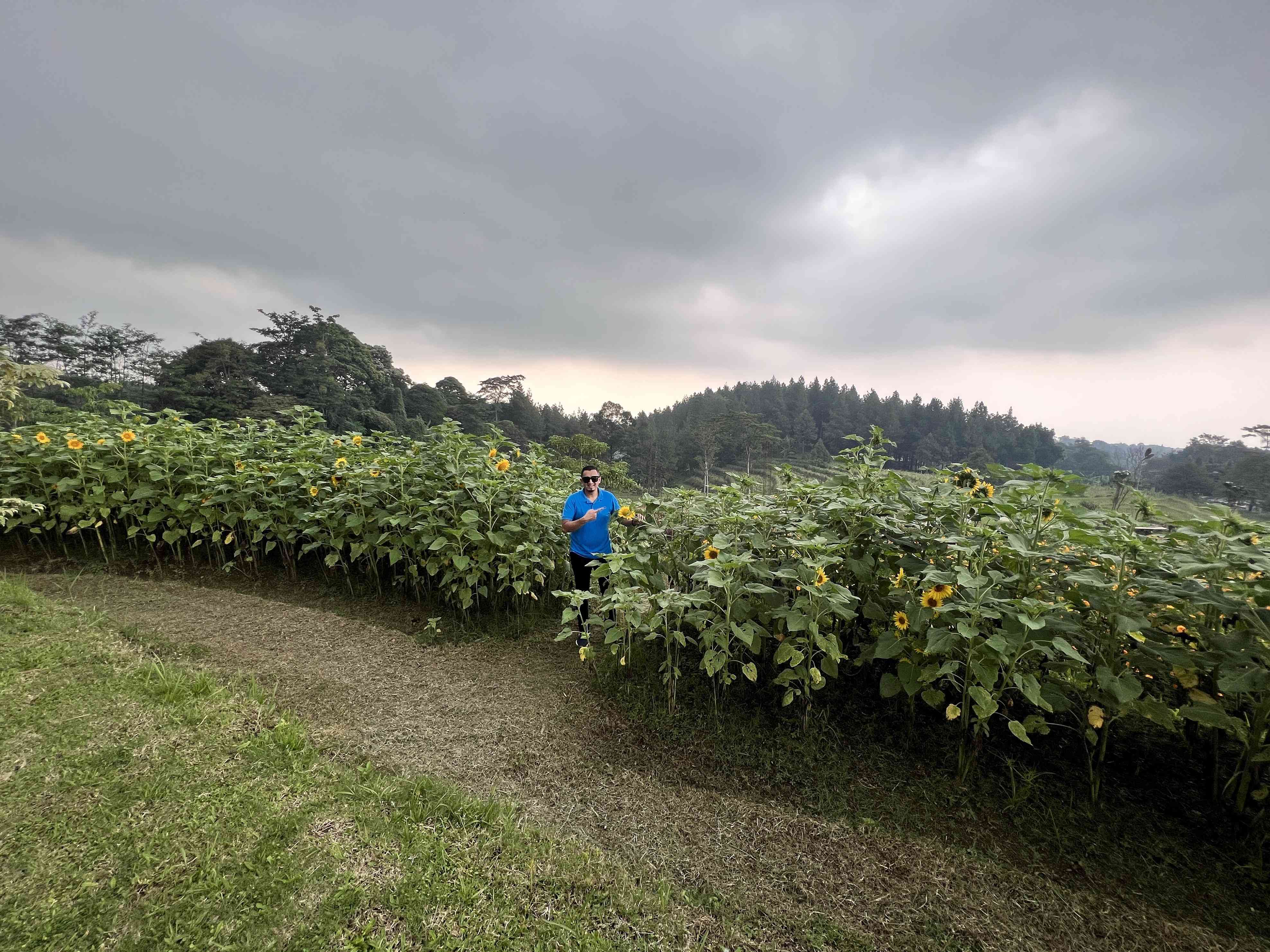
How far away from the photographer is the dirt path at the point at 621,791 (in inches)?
65.2

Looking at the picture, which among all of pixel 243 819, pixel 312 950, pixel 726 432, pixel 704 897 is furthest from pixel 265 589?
pixel 726 432

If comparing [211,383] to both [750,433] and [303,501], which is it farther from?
[750,433]

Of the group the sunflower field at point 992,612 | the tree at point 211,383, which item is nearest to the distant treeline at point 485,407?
the tree at point 211,383

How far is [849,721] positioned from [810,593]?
2.75 feet

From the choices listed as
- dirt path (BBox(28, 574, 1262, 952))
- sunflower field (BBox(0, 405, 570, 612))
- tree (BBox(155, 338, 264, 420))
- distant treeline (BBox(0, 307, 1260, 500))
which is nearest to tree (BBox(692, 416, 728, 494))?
distant treeline (BBox(0, 307, 1260, 500))

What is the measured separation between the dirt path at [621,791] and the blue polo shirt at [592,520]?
773 millimetres

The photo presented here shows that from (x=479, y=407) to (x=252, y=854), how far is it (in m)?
52.9

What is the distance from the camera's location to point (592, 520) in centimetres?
375

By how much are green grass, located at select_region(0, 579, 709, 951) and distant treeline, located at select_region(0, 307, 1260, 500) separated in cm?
821

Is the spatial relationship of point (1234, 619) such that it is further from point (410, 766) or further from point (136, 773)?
point (136, 773)

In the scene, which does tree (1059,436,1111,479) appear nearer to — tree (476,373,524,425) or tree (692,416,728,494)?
tree (692,416,728,494)

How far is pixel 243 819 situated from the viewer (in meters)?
1.76

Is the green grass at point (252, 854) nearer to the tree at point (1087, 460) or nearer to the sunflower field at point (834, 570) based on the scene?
the sunflower field at point (834, 570)

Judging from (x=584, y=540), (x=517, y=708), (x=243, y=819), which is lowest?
(x=517, y=708)
